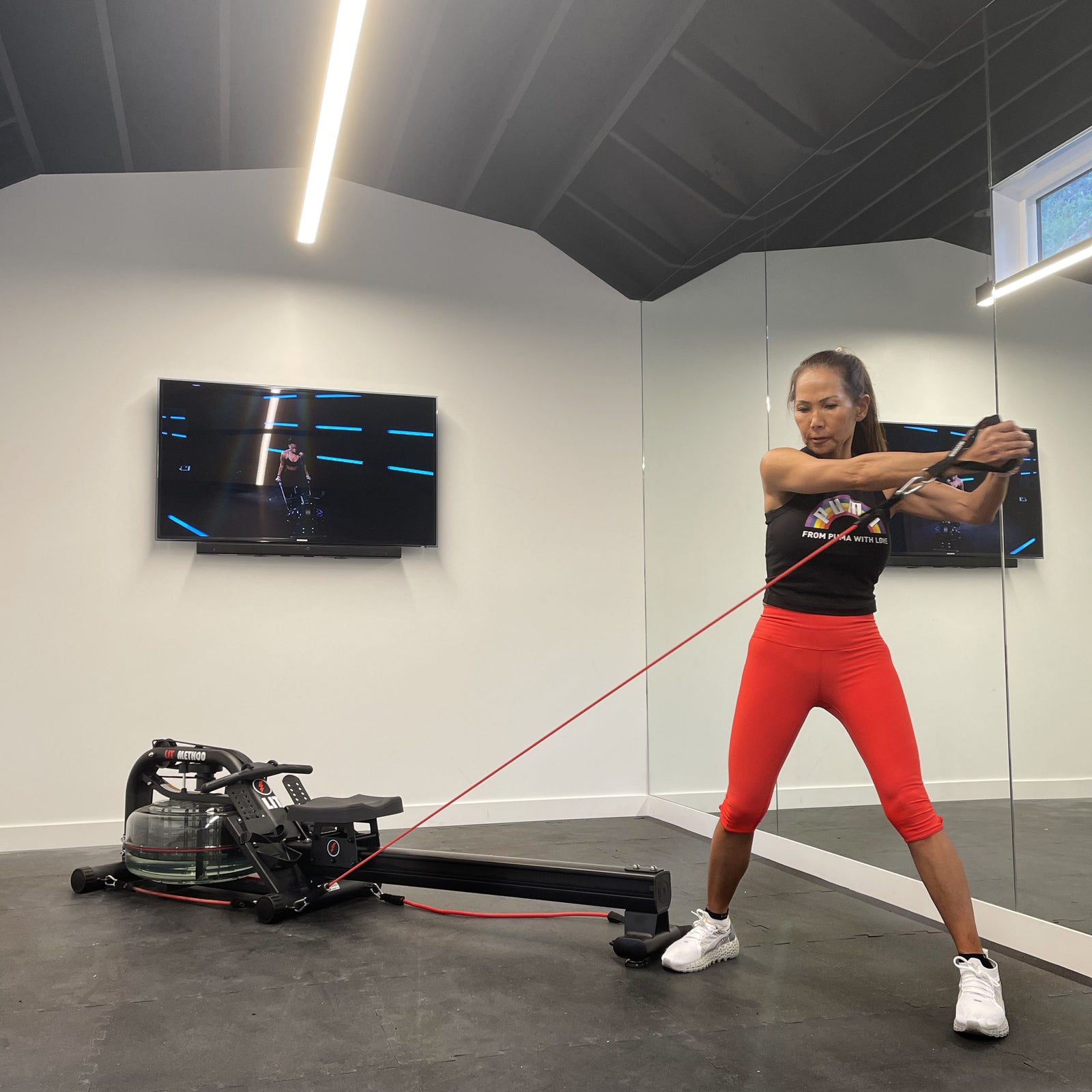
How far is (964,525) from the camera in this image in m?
2.84

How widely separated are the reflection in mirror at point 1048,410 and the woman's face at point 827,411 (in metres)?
0.57

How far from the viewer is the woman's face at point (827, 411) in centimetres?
232

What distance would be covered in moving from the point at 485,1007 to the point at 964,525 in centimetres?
187

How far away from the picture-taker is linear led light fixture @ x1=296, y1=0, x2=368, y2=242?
2.70 meters

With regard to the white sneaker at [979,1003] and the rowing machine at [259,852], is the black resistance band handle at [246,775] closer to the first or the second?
the rowing machine at [259,852]

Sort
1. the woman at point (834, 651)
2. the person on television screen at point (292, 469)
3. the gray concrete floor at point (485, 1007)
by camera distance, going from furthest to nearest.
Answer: the person on television screen at point (292, 469), the woman at point (834, 651), the gray concrete floor at point (485, 1007)

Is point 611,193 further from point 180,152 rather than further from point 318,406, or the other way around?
point 180,152

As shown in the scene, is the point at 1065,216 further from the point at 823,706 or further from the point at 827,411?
the point at 823,706

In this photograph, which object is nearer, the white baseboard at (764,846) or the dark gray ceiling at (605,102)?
the white baseboard at (764,846)

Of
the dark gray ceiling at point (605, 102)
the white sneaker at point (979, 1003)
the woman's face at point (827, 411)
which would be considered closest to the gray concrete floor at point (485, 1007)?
the white sneaker at point (979, 1003)

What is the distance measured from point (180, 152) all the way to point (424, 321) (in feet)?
4.23

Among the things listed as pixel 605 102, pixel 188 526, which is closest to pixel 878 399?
pixel 605 102

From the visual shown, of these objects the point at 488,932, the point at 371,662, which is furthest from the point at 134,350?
the point at 488,932

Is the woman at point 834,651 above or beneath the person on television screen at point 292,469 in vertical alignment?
beneath
